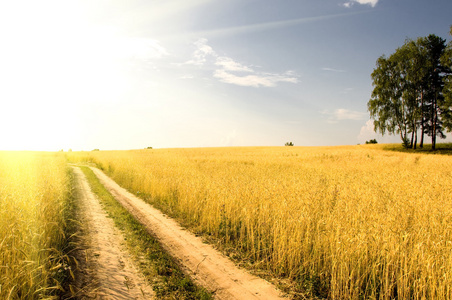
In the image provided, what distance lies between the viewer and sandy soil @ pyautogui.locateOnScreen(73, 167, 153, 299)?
14.6 feet

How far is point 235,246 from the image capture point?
6.66 m

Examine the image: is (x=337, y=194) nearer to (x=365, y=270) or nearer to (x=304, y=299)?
(x=365, y=270)

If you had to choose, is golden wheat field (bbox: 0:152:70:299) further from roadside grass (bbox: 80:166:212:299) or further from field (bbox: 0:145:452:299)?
roadside grass (bbox: 80:166:212:299)

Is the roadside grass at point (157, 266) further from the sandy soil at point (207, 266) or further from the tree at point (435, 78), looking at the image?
the tree at point (435, 78)

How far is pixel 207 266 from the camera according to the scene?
18.4ft

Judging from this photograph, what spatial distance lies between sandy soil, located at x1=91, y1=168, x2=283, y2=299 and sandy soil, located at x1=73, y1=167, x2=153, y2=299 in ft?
3.53

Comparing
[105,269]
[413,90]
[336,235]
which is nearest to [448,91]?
[413,90]

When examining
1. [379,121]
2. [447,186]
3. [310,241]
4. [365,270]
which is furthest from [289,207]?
[379,121]

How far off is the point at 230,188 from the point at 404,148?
45155 mm

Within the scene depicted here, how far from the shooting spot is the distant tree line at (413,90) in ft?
127

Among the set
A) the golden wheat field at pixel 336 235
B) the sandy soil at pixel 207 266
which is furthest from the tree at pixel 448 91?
the sandy soil at pixel 207 266

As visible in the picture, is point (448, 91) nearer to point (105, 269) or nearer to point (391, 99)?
point (391, 99)

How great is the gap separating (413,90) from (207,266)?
49.0 metres

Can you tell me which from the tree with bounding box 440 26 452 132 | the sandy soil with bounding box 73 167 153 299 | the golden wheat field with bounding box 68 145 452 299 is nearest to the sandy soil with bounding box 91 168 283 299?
the golden wheat field with bounding box 68 145 452 299
